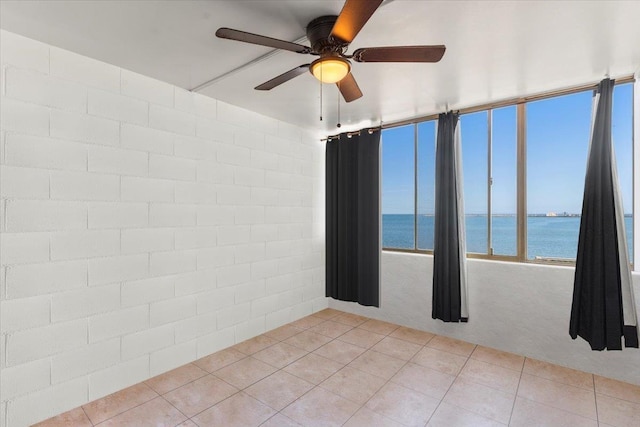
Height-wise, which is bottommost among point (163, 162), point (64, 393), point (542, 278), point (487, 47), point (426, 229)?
point (64, 393)

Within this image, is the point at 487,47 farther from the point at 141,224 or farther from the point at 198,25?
the point at 141,224

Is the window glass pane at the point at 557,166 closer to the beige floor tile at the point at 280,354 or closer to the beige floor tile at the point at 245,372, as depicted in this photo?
the beige floor tile at the point at 280,354

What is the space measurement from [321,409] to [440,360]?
140 centimetres

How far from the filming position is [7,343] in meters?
1.93

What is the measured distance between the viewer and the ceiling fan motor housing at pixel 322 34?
5.36ft

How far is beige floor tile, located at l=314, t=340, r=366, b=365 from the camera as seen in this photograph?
304 centimetres

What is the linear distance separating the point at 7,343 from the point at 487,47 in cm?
373

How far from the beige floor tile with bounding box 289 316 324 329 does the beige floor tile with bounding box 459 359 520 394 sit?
184 centimetres

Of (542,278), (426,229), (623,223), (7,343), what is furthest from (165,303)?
(623,223)

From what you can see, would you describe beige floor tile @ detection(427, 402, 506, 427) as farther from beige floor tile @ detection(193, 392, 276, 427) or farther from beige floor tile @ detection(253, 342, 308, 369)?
beige floor tile @ detection(253, 342, 308, 369)

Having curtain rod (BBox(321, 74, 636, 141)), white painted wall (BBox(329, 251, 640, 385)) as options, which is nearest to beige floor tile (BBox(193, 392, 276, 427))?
white painted wall (BBox(329, 251, 640, 385))

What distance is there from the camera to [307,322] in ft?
13.2

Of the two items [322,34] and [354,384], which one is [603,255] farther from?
[322,34]

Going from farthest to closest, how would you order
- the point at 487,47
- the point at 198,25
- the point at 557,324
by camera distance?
the point at 557,324
the point at 487,47
the point at 198,25
